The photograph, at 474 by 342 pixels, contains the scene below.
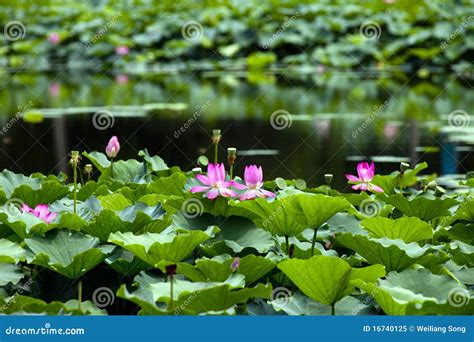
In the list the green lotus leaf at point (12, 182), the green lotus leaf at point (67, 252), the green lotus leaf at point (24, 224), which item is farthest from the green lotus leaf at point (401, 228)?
the green lotus leaf at point (12, 182)

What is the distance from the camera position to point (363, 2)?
13.0m

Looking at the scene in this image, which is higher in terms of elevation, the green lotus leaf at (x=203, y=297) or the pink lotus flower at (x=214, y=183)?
the pink lotus flower at (x=214, y=183)

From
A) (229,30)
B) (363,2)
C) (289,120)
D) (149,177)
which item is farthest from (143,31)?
(149,177)

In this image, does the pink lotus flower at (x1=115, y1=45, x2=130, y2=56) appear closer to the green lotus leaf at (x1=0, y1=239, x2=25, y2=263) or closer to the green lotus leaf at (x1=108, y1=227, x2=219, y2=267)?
the green lotus leaf at (x1=0, y1=239, x2=25, y2=263)

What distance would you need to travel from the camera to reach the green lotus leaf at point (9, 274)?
193cm

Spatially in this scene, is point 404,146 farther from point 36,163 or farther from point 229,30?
point 229,30

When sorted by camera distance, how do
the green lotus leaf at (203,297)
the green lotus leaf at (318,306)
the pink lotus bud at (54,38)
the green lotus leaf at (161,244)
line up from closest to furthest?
the green lotus leaf at (203,297)
the green lotus leaf at (318,306)
the green lotus leaf at (161,244)
the pink lotus bud at (54,38)

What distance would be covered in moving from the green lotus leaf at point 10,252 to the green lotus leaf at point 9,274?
0.05ft

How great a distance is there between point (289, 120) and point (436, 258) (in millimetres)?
4977

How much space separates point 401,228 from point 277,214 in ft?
0.89

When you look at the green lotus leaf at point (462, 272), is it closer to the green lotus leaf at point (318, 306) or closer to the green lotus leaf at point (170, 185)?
the green lotus leaf at point (318, 306)

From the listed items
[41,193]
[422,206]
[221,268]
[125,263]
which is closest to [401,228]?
[422,206]

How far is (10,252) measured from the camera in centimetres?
200

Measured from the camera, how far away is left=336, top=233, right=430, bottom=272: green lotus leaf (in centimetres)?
194
